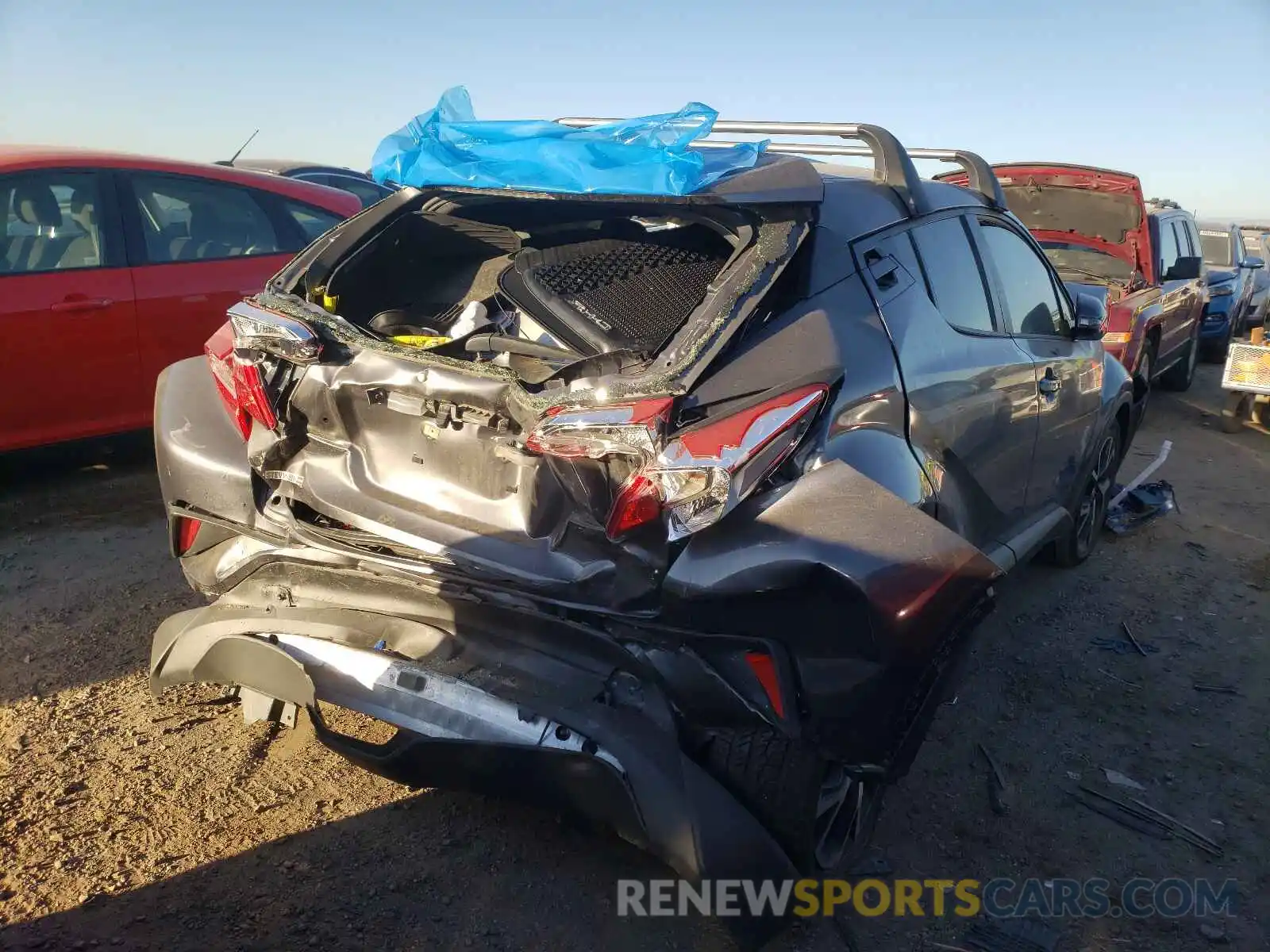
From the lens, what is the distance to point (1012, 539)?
3.73 m

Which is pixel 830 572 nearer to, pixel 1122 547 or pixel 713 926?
pixel 713 926

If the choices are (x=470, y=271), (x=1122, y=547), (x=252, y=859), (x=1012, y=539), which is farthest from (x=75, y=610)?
(x=1122, y=547)

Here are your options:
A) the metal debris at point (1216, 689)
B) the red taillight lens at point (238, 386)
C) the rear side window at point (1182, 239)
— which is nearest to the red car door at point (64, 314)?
the red taillight lens at point (238, 386)

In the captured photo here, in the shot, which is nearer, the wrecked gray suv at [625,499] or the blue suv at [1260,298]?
the wrecked gray suv at [625,499]

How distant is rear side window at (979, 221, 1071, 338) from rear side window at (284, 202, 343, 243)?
369 cm

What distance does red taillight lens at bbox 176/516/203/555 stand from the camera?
118 inches

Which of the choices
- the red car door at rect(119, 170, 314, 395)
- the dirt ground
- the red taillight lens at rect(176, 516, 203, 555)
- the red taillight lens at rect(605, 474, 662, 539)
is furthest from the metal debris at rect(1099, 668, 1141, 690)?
the red car door at rect(119, 170, 314, 395)

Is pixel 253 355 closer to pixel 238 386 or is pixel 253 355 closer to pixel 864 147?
pixel 238 386

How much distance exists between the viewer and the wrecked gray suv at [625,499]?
6.95 feet

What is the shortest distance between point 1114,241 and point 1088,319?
5.17 m

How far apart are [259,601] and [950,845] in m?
2.06

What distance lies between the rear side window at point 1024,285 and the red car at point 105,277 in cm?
378

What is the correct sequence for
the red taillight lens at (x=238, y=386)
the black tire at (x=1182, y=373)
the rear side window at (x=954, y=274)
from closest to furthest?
the red taillight lens at (x=238, y=386)
the rear side window at (x=954, y=274)
the black tire at (x=1182, y=373)

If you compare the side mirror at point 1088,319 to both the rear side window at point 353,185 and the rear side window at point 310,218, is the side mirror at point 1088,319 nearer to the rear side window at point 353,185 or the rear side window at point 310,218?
the rear side window at point 310,218
